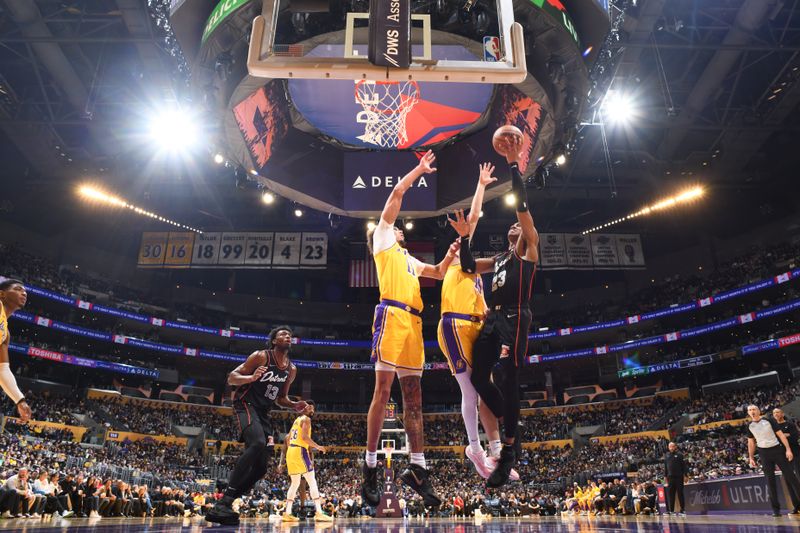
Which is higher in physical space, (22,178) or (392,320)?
(22,178)

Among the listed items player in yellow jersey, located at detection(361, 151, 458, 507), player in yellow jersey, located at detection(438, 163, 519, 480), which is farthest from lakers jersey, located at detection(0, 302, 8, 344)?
player in yellow jersey, located at detection(438, 163, 519, 480)

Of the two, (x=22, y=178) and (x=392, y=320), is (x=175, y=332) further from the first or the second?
(x=392, y=320)

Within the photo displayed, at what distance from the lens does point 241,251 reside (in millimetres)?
27391

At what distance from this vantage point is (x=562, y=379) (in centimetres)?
3781

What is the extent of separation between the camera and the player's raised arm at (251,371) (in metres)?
5.48

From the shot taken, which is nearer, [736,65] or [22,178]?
[736,65]

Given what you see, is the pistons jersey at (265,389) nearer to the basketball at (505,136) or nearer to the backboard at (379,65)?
the backboard at (379,65)

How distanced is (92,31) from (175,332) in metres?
23.2

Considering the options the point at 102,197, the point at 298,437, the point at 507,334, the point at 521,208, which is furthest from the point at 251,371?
the point at 102,197

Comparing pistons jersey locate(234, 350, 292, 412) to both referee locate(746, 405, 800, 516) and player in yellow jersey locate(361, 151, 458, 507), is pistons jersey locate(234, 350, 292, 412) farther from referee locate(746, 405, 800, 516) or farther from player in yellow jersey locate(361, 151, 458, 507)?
referee locate(746, 405, 800, 516)

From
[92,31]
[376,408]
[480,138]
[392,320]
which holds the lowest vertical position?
[376,408]

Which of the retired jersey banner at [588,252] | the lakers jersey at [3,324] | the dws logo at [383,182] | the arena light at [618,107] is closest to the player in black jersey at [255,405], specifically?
the lakers jersey at [3,324]

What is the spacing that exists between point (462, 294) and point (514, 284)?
75 centimetres

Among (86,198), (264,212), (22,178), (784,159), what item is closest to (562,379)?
(784,159)
